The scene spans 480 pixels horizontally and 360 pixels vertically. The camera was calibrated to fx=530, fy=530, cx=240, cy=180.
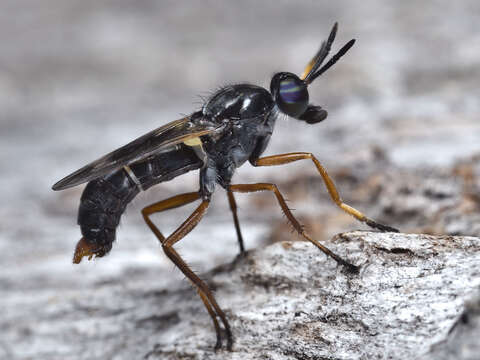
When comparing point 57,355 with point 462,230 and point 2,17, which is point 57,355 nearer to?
point 462,230

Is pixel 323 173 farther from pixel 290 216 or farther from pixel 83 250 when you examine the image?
pixel 83 250

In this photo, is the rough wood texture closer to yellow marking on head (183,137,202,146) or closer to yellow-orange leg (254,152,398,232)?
yellow-orange leg (254,152,398,232)

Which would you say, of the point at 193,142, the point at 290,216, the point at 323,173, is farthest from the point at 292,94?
the point at 290,216

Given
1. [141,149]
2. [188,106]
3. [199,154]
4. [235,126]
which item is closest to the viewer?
[141,149]

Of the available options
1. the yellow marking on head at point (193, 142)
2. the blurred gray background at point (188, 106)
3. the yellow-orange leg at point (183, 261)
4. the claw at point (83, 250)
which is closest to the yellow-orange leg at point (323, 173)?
the yellow marking on head at point (193, 142)

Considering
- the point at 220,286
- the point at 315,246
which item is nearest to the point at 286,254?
the point at 315,246

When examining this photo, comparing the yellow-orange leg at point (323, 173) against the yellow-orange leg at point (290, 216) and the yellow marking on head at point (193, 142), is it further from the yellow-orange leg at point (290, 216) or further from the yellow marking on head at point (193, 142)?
the yellow marking on head at point (193, 142)
